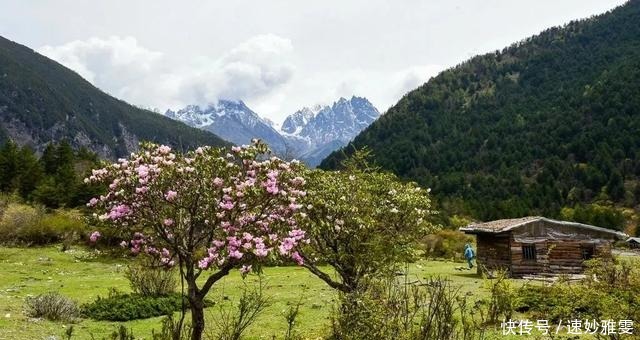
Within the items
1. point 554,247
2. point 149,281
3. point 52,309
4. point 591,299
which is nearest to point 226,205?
point 591,299

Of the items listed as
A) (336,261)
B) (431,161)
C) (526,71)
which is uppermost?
(526,71)

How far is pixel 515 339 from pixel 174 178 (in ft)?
36.5

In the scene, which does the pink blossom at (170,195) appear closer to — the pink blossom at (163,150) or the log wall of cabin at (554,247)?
the pink blossom at (163,150)

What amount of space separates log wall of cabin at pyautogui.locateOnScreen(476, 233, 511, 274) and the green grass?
2552mm

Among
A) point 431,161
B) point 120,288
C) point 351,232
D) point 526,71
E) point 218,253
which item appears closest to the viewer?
point 218,253

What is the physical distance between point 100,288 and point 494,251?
26.7 m

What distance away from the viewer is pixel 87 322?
57.7 feet

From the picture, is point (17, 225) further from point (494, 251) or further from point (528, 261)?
point (528, 261)

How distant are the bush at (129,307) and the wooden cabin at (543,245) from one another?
23.6 meters

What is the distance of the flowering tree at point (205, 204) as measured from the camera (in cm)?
942

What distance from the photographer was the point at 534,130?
143875mm

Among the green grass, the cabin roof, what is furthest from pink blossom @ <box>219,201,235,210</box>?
the cabin roof

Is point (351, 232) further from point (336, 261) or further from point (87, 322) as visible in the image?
point (87, 322)

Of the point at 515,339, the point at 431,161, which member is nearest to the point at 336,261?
the point at 515,339
